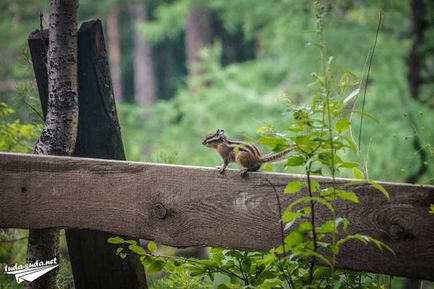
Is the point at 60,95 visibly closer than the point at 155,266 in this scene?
No

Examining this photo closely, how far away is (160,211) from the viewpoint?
2.01 metres

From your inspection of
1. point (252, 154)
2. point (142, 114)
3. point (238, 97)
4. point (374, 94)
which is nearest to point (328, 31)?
point (374, 94)

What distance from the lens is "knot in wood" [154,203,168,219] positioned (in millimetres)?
2002

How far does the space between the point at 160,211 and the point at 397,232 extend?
79 cm

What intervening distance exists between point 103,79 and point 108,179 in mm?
481

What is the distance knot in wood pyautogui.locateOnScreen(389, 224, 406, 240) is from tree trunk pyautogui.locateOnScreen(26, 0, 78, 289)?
1.33 meters

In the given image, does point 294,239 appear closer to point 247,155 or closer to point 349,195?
point 349,195

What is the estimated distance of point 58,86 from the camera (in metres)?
2.38

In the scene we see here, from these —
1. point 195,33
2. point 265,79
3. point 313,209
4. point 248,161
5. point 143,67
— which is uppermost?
point 195,33

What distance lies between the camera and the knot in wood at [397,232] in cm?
167

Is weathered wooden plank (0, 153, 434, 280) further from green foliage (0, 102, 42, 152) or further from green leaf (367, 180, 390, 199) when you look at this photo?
green foliage (0, 102, 42, 152)

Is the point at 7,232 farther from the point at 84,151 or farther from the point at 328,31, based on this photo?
the point at 328,31

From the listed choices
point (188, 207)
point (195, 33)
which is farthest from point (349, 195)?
point (195, 33)

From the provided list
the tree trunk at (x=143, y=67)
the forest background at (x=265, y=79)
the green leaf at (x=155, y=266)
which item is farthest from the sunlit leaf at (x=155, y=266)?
the tree trunk at (x=143, y=67)
